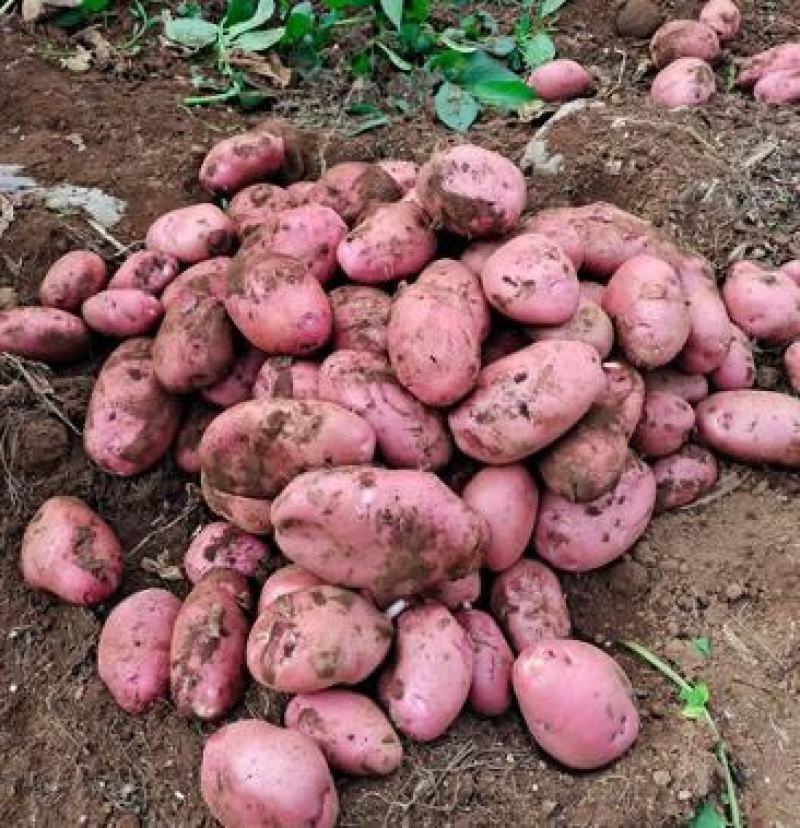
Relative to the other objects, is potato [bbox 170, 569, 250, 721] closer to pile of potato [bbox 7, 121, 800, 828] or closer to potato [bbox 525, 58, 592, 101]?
pile of potato [bbox 7, 121, 800, 828]

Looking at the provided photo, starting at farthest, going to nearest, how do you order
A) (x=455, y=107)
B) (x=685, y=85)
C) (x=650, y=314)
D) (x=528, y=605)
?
1. (x=455, y=107)
2. (x=685, y=85)
3. (x=650, y=314)
4. (x=528, y=605)

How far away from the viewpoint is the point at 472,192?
6.34 ft

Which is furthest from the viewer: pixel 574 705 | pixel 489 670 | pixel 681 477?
pixel 681 477

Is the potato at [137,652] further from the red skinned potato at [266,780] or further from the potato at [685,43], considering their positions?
the potato at [685,43]

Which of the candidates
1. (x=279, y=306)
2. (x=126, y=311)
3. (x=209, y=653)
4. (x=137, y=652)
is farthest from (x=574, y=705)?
(x=126, y=311)

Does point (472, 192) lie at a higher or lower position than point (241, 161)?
higher

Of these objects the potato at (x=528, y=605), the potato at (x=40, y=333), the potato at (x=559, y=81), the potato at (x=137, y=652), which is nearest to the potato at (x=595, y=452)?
the potato at (x=528, y=605)

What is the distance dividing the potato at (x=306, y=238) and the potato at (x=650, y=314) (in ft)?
1.68

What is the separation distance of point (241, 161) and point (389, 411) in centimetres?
89

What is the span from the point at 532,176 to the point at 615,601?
3.44ft

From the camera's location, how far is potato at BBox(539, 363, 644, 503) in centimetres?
178

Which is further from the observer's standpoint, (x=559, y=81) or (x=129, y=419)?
(x=559, y=81)

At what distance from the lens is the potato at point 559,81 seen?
293 cm

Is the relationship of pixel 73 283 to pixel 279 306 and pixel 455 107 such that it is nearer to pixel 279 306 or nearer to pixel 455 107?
pixel 279 306
